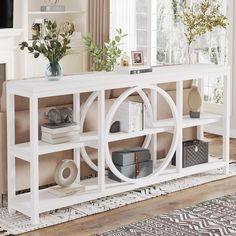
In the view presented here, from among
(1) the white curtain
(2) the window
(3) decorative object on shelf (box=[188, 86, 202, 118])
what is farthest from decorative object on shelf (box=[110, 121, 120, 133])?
(1) the white curtain

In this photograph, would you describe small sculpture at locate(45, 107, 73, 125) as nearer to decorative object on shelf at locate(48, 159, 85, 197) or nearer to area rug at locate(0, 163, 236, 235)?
decorative object on shelf at locate(48, 159, 85, 197)

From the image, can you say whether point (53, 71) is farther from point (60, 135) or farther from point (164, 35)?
point (164, 35)

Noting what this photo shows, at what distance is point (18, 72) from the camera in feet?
26.7

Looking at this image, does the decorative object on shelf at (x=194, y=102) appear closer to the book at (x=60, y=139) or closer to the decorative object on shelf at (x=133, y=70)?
the decorative object on shelf at (x=133, y=70)

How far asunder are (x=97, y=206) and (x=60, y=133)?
0.63 m

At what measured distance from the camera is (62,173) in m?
4.82

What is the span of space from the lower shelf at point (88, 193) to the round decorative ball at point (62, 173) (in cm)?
10

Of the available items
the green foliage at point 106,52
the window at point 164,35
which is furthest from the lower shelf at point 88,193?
the green foliage at point 106,52

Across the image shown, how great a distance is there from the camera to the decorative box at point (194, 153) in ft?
18.2

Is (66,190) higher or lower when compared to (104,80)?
lower

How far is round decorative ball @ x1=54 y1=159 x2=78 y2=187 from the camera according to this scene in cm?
474

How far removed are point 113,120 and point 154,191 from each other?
0.66 meters

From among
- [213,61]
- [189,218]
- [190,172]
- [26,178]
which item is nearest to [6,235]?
[26,178]

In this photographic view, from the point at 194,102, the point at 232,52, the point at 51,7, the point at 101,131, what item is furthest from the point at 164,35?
the point at 101,131
